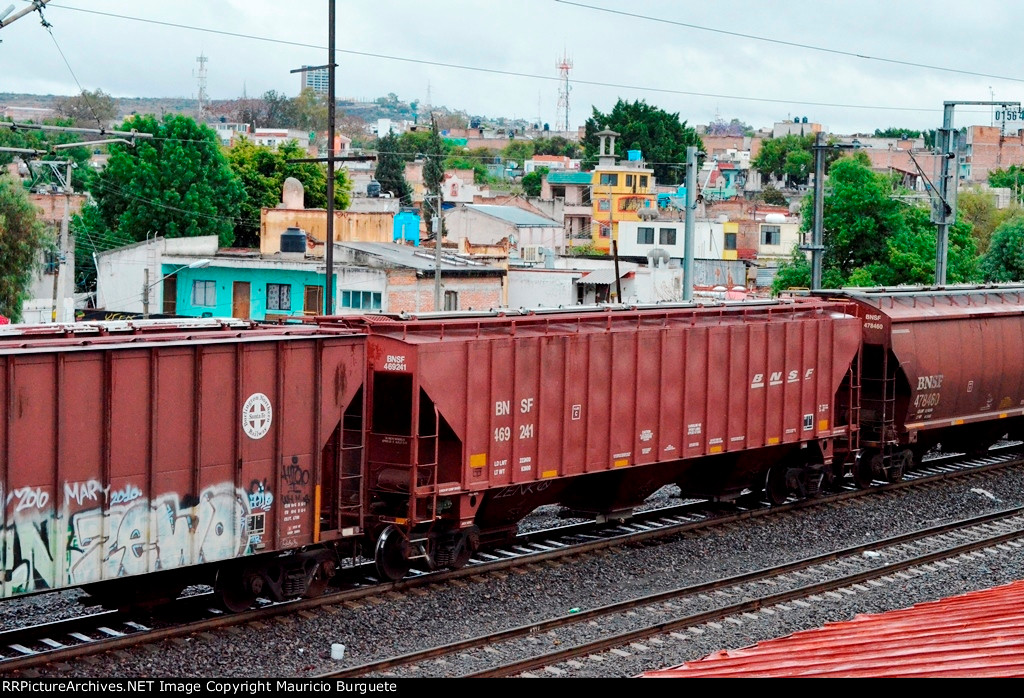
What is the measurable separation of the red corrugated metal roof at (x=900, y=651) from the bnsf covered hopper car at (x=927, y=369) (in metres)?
14.8

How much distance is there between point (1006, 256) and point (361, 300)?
1055 inches

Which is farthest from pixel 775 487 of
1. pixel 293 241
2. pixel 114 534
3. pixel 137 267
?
pixel 137 267

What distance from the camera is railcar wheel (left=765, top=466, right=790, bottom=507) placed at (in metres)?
23.0

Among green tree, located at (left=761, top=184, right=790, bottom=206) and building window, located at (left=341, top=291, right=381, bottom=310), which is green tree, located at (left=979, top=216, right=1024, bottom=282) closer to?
building window, located at (left=341, top=291, right=381, bottom=310)

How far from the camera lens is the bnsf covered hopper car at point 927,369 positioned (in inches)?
953

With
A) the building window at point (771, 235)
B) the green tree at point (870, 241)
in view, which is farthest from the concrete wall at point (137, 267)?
the building window at point (771, 235)

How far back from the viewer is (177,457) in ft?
44.7

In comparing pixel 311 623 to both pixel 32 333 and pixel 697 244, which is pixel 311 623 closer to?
pixel 32 333

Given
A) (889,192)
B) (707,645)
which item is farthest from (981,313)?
(889,192)

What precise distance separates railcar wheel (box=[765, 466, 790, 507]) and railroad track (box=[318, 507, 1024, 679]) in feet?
9.67

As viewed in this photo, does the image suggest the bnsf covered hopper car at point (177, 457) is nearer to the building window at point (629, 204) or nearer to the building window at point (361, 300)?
the building window at point (361, 300)

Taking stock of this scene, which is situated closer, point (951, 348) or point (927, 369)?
point (927, 369)

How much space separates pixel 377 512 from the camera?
54.3 ft

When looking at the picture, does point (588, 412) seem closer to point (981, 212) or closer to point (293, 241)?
point (293, 241)
